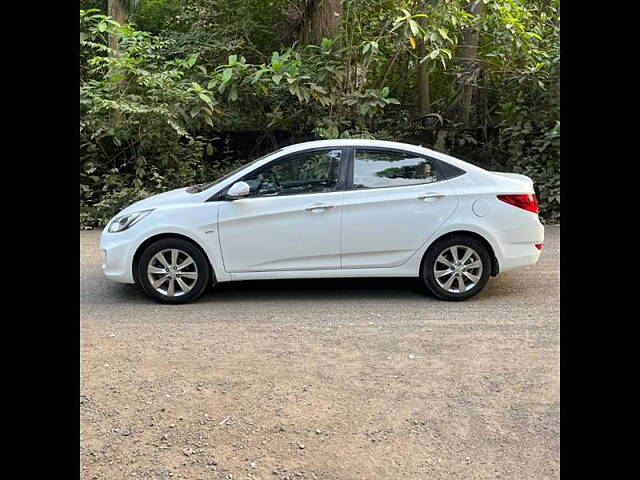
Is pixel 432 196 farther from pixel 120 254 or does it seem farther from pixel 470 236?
pixel 120 254

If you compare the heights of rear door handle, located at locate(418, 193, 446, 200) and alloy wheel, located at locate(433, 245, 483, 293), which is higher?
rear door handle, located at locate(418, 193, 446, 200)

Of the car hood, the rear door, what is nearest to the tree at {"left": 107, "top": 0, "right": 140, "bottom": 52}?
the car hood

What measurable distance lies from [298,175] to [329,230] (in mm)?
676

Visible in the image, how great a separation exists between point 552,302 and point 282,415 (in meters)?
3.60

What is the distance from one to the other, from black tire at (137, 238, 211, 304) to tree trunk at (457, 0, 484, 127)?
8187 millimetres

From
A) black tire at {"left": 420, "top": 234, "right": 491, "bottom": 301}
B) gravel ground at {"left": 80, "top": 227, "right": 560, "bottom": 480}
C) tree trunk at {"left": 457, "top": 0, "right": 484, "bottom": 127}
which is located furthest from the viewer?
tree trunk at {"left": 457, "top": 0, "right": 484, "bottom": 127}

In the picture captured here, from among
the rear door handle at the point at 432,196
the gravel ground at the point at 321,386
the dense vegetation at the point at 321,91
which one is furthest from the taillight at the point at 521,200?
the dense vegetation at the point at 321,91

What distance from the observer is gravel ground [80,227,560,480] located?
11.2ft

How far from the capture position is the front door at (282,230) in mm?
6289

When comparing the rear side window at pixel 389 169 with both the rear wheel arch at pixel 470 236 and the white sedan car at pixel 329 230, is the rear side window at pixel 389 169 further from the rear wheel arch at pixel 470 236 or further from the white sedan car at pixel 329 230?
the rear wheel arch at pixel 470 236

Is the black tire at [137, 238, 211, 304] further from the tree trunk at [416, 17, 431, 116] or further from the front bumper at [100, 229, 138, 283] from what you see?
the tree trunk at [416, 17, 431, 116]

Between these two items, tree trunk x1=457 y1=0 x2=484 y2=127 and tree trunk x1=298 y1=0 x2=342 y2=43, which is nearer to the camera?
tree trunk x1=298 y1=0 x2=342 y2=43

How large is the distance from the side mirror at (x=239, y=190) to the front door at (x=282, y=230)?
0.06m
